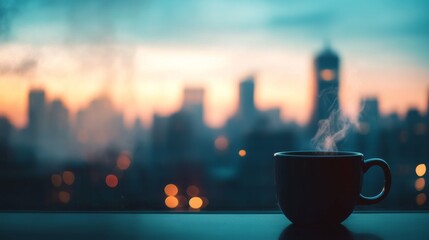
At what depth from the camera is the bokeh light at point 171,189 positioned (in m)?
1.02

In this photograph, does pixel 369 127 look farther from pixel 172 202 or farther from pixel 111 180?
pixel 111 180

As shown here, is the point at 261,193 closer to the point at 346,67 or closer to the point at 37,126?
the point at 346,67

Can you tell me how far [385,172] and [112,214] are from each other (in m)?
0.57

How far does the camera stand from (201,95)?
3.81 feet

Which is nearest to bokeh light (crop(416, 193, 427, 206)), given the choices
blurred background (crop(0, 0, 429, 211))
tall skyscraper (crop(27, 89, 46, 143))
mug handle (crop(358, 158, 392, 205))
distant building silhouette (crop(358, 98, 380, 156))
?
blurred background (crop(0, 0, 429, 211))

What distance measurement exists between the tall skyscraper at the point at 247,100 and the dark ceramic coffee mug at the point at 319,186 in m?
0.41

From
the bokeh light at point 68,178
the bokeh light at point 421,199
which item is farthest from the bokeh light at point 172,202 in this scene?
the bokeh light at point 421,199

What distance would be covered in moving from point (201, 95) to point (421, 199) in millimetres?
620

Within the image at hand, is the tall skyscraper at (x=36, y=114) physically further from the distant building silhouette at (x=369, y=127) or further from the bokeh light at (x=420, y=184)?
the bokeh light at (x=420, y=184)

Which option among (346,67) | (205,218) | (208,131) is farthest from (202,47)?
(205,218)

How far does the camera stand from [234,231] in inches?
28.9

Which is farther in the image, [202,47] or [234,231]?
[202,47]

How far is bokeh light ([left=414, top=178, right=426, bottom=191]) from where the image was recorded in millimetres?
1000

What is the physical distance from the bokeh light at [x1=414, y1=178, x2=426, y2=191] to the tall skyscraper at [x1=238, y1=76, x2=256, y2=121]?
1.43 feet
